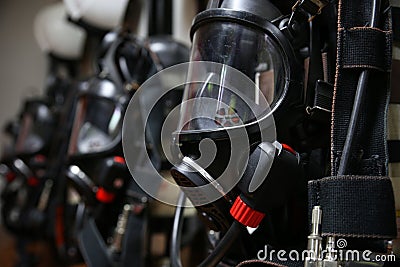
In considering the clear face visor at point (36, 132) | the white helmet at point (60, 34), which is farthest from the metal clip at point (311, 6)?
the white helmet at point (60, 34)

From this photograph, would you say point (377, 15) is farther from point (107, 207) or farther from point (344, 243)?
point (107, 207)

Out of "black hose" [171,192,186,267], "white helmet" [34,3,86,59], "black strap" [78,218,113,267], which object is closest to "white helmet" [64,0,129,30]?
"white helmet" [34,3,86,59]

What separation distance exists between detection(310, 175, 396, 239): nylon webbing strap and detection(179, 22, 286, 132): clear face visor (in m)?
0.16

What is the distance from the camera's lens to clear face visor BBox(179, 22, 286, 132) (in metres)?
0.82

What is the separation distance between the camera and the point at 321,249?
75 cm

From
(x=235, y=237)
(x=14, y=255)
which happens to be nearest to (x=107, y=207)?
(x=235, y=237)

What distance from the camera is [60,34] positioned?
98.6 inches

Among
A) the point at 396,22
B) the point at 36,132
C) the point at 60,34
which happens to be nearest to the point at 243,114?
the point at 396,22

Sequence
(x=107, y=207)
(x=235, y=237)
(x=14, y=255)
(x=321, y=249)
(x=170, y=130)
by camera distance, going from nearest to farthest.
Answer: (x=321, y=249)
(x=235, y=237)
(x=170, y=130)
(x=107, y=207)
(x=14, y=255)

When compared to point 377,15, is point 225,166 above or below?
below

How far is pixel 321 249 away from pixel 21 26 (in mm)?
3028

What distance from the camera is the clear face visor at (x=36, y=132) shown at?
2.30 metres

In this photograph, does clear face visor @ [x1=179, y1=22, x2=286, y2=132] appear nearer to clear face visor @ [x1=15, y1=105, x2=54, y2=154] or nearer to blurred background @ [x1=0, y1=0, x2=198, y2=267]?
clear face visor @ [x1=15, y1=105, x2=54, y2=154]

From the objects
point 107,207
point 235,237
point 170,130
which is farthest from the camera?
point 107,207
